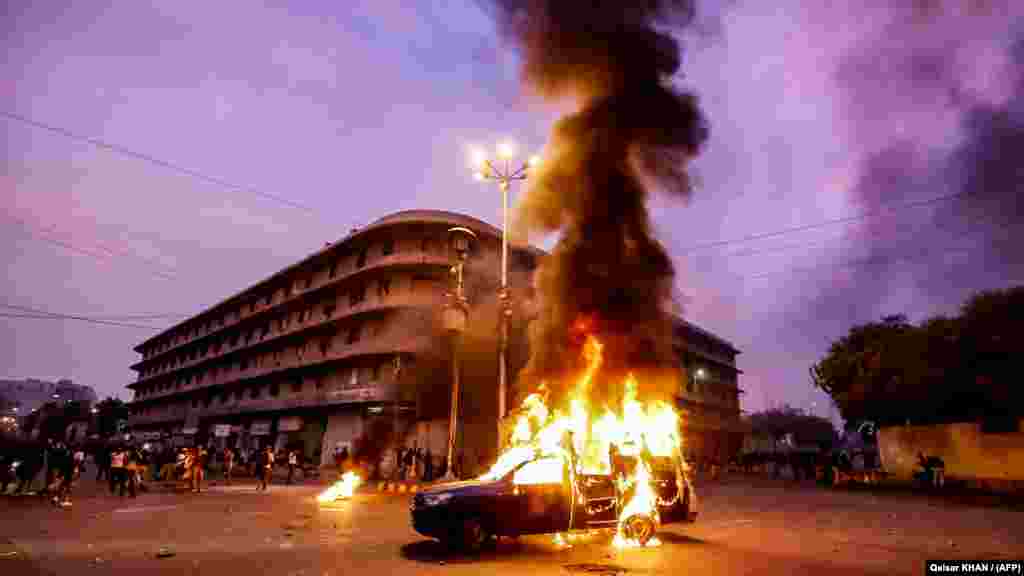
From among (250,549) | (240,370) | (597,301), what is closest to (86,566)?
(250,549)

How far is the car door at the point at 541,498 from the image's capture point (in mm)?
9109

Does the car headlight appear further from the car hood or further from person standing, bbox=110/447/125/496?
person standing, bbox=110/447/125/496

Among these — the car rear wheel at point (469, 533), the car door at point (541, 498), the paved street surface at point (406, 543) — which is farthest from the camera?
the car door at point (541, 498)

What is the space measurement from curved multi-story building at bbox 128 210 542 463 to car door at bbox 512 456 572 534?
57.5 feet

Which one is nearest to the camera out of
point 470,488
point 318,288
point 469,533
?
point 469,533

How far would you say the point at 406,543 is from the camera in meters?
9.81

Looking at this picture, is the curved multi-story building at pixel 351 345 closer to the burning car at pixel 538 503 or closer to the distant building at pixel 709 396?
the burning car at pixel 538 503

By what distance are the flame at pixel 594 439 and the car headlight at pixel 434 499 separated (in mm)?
847

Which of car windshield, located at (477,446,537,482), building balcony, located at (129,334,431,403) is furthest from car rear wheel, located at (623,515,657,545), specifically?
building balcony, located at (129,334,431,403)

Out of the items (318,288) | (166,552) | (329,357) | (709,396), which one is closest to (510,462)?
(166,552)

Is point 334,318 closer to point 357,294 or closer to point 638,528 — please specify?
point 357,294

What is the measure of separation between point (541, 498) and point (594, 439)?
305 cm

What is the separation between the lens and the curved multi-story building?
33781 mm

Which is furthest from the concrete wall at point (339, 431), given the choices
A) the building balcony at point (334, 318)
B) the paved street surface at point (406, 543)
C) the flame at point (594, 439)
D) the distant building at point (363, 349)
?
the flame at point (594, 439)
